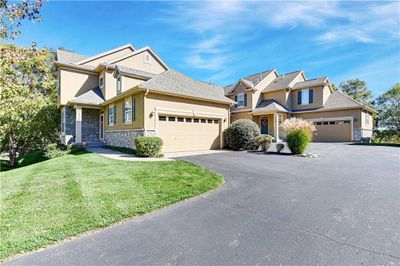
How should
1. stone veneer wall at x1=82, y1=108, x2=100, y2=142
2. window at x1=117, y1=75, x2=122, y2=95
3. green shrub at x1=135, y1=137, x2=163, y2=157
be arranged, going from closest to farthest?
green shrub at x1=135, y1=137, x2=163, y2=157 → window at x1=117, y1=75, x2=122, y2=95 → stone veneer wall at x1=82, y1=108, x2=100, y2=142

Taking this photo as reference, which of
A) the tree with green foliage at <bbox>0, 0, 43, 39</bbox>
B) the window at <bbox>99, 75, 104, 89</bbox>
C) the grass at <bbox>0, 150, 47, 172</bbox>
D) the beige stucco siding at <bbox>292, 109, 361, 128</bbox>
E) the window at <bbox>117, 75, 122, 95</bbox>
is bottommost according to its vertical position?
the grass at <bbox>0, 150, 47, 172</bbox>

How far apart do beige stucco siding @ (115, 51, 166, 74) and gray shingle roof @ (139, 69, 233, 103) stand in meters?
5.79

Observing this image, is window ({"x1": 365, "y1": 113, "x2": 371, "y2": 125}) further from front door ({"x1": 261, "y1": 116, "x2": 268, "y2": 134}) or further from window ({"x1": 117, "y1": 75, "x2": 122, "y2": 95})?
window ({"x1": 117, "y1": 75, "x2": 122, "y2": 95})

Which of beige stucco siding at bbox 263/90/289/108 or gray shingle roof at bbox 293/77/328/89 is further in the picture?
beige stucco siding at bbox 263/90/289/108

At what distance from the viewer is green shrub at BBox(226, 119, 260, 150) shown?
48.8 ft

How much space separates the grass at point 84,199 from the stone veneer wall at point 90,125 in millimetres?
11802

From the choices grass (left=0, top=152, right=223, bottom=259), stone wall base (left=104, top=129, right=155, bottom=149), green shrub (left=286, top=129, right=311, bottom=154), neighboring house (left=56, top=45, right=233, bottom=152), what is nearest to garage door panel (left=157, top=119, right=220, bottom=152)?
neighboring house (left=56, top=45, right=233, bottom=152)

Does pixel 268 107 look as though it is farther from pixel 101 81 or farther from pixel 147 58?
pixel 101 81

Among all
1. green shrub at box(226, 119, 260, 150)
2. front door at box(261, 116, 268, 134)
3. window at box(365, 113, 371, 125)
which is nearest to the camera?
green shrub at box(226, 119, 260, 150)

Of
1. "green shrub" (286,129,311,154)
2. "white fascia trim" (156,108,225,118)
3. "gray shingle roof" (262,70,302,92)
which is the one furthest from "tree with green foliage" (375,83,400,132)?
"white fascia trim" (156,108,225,118)

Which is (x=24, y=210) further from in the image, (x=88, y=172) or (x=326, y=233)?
(x=326, y=233)

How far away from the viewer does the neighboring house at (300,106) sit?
21.2 metres

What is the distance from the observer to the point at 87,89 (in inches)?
760

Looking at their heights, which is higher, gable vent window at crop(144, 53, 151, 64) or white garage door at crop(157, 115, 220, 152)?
gable vent window at crop(144, 53, 151, 64)
